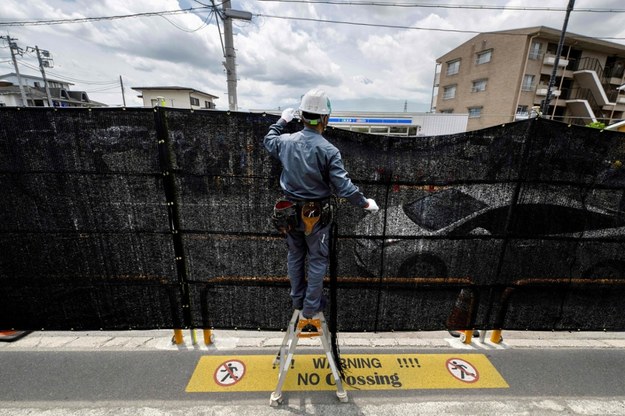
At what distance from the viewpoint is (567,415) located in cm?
235

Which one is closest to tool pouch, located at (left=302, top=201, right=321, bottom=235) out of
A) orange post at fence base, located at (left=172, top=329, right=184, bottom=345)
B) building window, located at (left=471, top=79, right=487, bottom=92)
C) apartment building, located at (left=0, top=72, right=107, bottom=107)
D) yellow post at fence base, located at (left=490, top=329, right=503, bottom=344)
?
orange post at fence base, located at (left=172, top=329, right=184, bottom=345)

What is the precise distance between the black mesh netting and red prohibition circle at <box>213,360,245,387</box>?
0.38 m

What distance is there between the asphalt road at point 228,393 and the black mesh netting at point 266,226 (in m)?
0.35

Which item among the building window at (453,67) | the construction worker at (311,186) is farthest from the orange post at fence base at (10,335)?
the building window at (453,67)

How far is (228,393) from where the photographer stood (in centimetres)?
248

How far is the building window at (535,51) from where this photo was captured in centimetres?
2642

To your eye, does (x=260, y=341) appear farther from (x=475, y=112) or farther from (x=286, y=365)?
(x=475, y=112)

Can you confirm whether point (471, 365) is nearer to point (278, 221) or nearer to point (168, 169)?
point (278, 221)

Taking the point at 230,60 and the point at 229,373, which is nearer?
the point at 229,373

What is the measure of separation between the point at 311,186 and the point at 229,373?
202 centimetres

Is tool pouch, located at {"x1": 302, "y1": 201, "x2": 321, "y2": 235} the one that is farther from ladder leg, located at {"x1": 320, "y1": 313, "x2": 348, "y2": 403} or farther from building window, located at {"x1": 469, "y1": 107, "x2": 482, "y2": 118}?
building window, located at {"x1": 469, "y1": 107, "x2": 482, "y2": 118}

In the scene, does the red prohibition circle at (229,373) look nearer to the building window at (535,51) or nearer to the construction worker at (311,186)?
the construction worker at (311,186)

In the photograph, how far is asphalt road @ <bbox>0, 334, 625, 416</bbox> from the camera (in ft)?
7.71

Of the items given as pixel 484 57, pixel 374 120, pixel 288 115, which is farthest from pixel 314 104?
pixel 484 57
